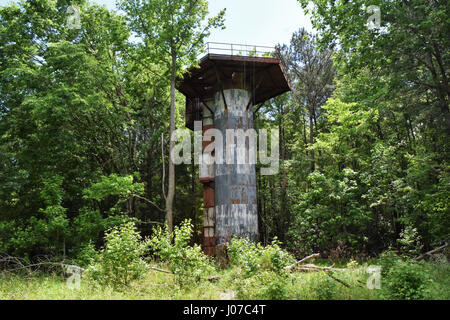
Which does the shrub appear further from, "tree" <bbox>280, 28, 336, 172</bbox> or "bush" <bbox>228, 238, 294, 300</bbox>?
"tree" <bbox>280, 28, 336, 172</bbox>

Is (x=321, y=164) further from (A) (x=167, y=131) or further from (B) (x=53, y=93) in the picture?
(B) (x=53, y=93)

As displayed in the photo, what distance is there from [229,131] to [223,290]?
28.9ft

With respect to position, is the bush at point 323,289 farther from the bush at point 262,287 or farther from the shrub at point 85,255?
the shrub at point 85,255

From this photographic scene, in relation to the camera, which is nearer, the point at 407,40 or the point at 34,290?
the point at 34,290

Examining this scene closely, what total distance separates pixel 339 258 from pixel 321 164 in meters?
9.89

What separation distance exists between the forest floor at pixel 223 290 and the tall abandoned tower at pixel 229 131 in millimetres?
5753

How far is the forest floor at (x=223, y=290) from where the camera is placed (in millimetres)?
6461

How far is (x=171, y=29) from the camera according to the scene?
14.3 meters

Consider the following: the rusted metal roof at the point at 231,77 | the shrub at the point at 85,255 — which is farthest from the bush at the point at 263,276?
the rusted metal roof at the point at 231,77

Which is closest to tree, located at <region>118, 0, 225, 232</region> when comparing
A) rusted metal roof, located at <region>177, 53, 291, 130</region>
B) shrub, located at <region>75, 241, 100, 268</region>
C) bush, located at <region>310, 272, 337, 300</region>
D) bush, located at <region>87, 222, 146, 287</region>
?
rusted metal roof, located at <region>177, 53, 291, 130</region>

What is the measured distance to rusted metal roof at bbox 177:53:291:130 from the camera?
48.3 feet

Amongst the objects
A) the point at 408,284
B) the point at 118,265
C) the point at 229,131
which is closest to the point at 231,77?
the point at 229,131
